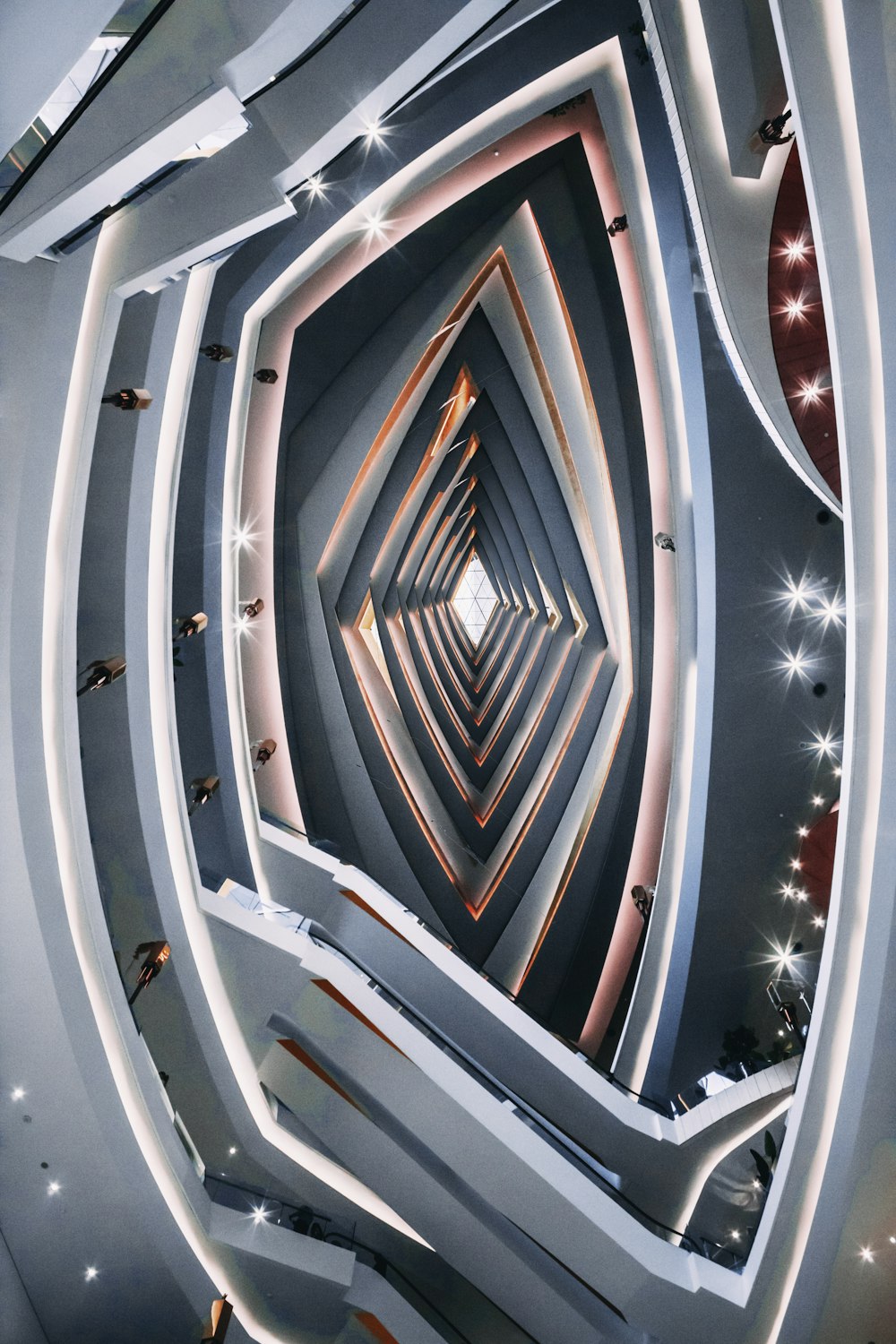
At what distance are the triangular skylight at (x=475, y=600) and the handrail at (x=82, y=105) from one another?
56.9ft

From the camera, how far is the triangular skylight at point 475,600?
65.3 ft

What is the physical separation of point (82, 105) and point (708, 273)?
3.73 meters

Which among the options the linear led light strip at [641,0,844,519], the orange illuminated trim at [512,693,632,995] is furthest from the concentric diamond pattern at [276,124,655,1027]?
the linear led light strip at [641,0,844,519]

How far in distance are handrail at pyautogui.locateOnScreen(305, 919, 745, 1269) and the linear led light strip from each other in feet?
15.6

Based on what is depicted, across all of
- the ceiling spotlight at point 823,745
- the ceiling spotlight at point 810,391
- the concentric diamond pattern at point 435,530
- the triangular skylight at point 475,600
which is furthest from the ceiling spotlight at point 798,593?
the triangular skylight at point 475,600

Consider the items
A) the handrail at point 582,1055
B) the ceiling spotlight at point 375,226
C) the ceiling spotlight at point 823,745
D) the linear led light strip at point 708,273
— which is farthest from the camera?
the handrail at point 582,1055

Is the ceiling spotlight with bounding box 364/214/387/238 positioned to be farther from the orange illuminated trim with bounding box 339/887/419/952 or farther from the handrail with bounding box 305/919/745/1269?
the orange illuminated trim with bounding box 339/887/419/952

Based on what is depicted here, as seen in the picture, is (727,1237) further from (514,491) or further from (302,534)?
(514,491)

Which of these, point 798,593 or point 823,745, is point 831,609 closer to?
point 798,593

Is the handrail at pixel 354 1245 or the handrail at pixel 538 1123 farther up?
the handrail at pixel 538 1123

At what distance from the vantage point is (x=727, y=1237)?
15.2 ft

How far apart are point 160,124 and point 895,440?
2.99 metres

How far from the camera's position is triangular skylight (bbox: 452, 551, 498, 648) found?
19906mm

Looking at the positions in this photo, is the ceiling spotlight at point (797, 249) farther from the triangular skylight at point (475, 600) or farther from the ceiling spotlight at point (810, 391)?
the triangular skylight at point (475, 600)
